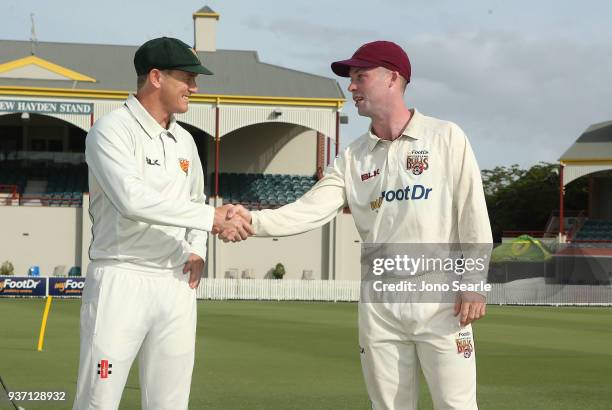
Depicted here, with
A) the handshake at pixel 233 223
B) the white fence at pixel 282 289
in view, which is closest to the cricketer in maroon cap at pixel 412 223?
the handshake at pixel 233 223

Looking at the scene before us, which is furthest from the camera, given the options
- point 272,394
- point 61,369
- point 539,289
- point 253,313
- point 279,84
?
point 279,84

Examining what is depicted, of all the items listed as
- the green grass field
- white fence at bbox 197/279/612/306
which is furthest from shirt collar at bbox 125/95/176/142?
white fence at bbox 197/279/612/306

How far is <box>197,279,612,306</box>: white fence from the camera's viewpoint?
43.1 m

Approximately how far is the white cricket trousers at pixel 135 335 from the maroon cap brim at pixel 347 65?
1.47 m

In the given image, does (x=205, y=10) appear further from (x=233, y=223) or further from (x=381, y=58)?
(x=381, y=58)

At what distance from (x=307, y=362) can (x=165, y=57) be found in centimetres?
1143

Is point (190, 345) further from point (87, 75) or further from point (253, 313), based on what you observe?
point (87, 75)

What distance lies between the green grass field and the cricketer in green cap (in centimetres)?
598

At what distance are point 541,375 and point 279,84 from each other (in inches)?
1453

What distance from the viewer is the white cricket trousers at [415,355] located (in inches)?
215

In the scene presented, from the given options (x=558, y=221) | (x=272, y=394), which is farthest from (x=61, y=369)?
(x=558, y=221)

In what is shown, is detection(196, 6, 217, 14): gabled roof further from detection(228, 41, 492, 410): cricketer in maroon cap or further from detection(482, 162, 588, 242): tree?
detection(228, 41, 492, 410): cricketer in maroon cap

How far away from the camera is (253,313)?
31.8m

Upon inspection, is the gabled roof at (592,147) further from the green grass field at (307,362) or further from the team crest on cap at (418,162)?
the team crest on cap at (418,162)
